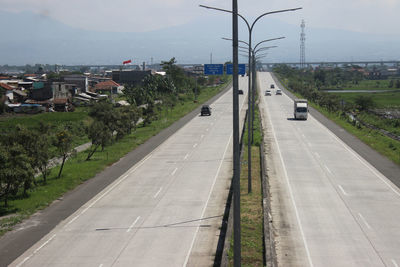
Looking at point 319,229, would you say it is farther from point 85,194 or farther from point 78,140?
point 78,140

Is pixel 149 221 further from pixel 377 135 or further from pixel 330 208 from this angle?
pixel 377 135

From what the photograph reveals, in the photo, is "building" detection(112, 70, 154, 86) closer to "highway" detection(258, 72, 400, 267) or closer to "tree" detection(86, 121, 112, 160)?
"highway" detection(258, 72, 400, 267)

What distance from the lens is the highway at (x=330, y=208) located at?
17656 mm

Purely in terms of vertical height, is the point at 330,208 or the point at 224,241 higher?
the point at 224,241

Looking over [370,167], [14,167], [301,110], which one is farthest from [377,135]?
[14,167]

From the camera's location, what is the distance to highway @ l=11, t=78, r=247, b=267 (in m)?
17.7

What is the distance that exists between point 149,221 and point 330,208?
8535 millimetres

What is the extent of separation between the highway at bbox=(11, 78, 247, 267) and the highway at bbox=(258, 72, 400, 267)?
3026 millimetres

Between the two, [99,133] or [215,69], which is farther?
[215,69]

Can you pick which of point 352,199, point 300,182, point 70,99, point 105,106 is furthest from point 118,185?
point 70,99

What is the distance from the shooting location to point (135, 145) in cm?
4550

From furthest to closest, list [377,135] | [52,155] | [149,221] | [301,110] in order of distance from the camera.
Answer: [301,110], [377,135], [52,155], [149,221]

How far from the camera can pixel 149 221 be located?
22.2 meters

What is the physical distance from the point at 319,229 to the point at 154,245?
6.78m
